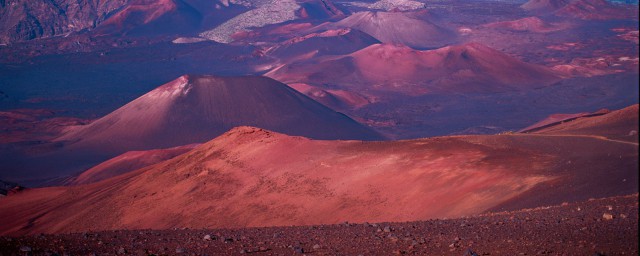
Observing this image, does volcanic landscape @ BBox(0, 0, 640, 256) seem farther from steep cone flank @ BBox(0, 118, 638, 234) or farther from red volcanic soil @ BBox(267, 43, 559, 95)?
red volcanic soil @ BBox(267, 43, 559, 95)

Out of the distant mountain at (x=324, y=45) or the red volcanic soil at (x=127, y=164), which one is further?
the distant mountain at (x=324, y=45)

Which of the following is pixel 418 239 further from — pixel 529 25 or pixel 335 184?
pixel 529 25

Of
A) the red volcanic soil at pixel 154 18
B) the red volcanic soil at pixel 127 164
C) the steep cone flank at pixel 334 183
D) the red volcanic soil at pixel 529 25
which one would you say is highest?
the steep cone flank at pixel 334 183

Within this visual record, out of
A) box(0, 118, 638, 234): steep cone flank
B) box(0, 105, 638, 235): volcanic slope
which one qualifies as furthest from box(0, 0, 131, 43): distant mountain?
box(0, 118, 638, 234): steep cone flank

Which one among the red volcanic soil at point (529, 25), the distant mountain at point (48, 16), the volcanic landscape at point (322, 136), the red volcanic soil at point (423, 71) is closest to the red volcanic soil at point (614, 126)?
the volcanic landscape at point (322, 136)

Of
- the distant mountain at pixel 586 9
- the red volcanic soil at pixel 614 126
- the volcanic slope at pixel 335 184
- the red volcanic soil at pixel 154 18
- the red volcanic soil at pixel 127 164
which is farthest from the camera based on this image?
the red volcanic soil at pixel 154 18

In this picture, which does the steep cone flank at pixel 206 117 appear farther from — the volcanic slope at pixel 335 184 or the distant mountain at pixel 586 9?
the distant mountain at pixel 586 9

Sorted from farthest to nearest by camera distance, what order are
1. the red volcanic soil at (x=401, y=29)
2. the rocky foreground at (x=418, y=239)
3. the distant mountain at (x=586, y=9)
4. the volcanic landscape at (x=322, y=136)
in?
the red volcanic soil at (x=401, y=29), the distant mountain at (x=586, y=9), the volcanic landscape at (x=322, y=136), the rocky foreground at (x=418, y=239)

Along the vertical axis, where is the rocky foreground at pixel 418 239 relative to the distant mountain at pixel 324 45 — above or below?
above
